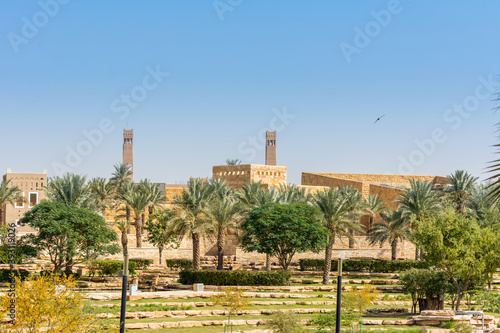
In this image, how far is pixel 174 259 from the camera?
1969 inches

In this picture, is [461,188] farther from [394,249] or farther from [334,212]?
[334,212]

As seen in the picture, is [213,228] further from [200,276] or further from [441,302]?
[441,302]

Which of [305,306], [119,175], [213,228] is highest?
[119,175]

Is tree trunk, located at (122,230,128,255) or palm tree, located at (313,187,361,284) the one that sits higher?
palm tree, located at (313,187,361,284)

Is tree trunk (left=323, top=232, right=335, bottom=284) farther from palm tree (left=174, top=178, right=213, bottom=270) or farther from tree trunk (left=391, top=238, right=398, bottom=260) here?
tree trunk (left=391, top=238, right=398, bottom=260)

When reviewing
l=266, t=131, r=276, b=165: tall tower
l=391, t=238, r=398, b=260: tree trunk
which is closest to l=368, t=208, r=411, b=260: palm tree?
l=391, t=238, r=398, b=260: tree trunk

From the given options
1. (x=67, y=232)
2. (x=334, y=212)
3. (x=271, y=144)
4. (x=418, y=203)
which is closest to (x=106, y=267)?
(x=67, y=232)

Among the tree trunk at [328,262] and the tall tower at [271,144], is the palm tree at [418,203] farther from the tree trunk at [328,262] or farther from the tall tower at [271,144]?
the tall tower at [271,144]

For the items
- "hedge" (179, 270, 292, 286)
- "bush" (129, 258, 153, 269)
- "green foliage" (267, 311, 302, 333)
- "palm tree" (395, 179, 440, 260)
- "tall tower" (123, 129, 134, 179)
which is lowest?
"bush" (129, 258, 153, 269)

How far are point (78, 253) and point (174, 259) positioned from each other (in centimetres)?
1140

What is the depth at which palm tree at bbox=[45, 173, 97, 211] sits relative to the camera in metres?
44.5

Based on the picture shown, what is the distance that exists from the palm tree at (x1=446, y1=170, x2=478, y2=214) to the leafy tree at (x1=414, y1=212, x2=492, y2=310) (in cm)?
2139

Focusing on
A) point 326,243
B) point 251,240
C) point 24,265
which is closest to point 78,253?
point 24,265

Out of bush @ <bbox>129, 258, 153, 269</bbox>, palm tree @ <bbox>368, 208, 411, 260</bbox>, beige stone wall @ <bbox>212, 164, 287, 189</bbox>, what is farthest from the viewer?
beige stone wall @ <bbox>212, 164, 287, 189</bbox>
